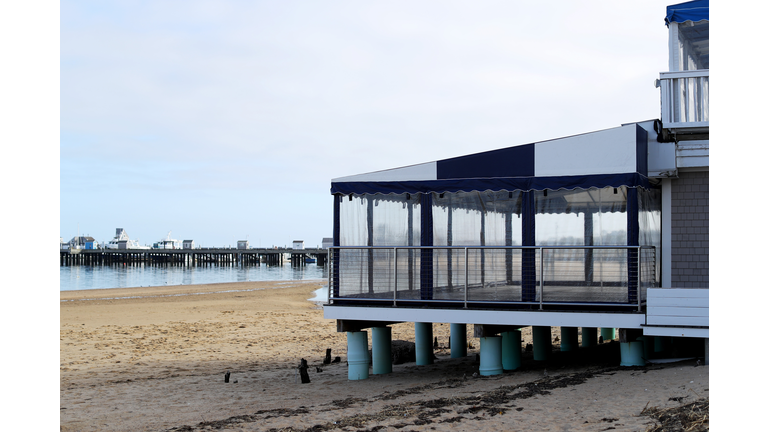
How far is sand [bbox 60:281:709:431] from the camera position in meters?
7.71

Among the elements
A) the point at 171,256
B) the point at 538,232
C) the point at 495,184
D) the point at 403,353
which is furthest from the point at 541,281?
the point at 171,256

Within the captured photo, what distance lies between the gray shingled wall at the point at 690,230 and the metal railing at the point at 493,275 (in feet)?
1.43

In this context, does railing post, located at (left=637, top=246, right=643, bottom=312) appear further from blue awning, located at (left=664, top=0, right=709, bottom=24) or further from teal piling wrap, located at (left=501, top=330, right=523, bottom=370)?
blue awning, located at (left=664, top=0, right=709, bottom=24)

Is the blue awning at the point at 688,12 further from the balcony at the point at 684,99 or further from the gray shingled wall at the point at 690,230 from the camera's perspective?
the gray shingled wall at the point at 690,230

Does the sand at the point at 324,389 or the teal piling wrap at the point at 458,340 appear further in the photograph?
the teal piling wrap at the point at 458,340

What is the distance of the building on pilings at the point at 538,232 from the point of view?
1012cm

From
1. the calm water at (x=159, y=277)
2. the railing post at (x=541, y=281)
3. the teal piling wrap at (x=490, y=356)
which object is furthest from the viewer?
the calm water at (x=159, y=277)

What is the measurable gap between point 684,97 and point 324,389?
23.8 feet

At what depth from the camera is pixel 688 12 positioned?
11.2 meters

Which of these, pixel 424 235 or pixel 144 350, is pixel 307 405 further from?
pixel 144 350

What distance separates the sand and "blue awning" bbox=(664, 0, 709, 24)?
558 centimetres

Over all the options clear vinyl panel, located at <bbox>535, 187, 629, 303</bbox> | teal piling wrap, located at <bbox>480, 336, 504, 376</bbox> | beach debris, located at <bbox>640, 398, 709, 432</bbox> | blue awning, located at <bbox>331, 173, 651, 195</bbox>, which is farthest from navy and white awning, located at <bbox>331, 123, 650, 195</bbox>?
beach debris, located at <bbox>640, 398, 709, 432</bbox>

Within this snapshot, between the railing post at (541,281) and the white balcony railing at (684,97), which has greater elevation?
the white balcony railing at (684,97)

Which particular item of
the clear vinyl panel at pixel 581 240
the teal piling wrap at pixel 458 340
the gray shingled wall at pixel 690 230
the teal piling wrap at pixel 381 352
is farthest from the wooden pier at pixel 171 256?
the clear vinyl panel at pixel 581 240
